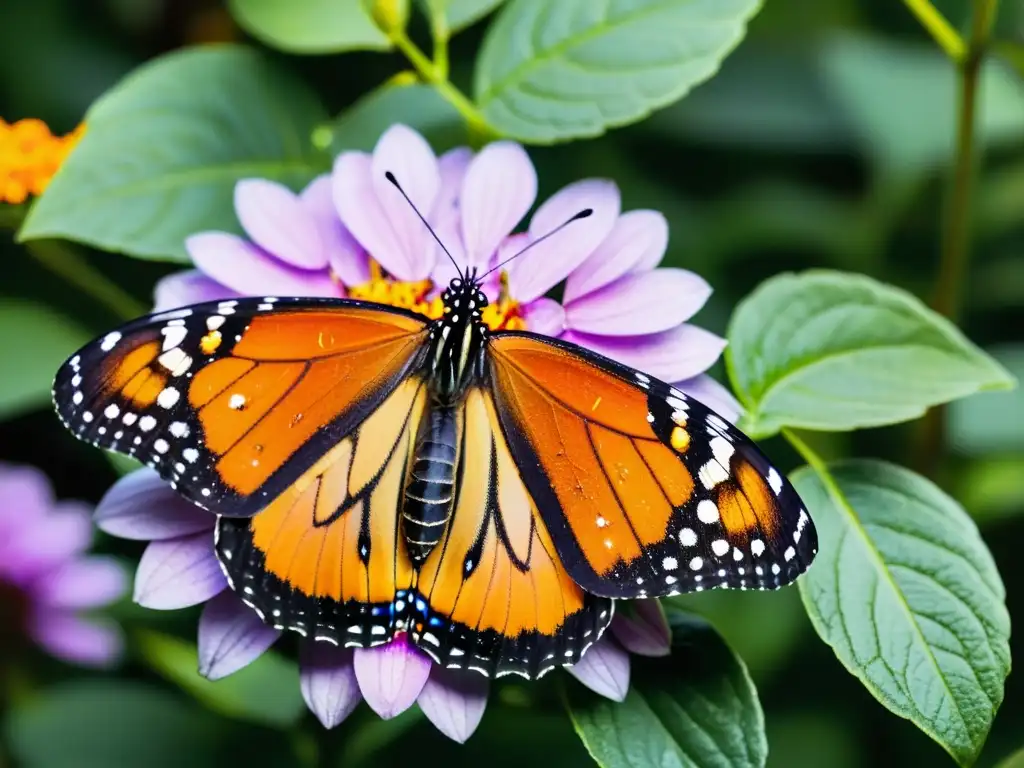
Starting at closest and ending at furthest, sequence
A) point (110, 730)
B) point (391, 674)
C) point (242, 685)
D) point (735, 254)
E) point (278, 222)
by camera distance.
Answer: point (391, 674)
point (278, 222)
point (242, 685)
point (110, 730)
point (735, 254)

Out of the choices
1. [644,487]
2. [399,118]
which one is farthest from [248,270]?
[644,487]

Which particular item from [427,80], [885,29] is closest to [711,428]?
[427,80]

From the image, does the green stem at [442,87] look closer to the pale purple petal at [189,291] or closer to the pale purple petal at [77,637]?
the pale purple petal at [189,291]

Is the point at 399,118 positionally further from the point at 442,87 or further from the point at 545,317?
the point at 545,317

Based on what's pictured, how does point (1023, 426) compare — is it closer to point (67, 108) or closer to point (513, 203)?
point (513, 203)

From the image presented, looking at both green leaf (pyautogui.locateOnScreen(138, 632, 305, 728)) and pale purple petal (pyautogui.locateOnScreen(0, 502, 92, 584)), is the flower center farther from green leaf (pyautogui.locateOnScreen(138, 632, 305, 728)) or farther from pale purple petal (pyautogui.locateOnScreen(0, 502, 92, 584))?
pale purple petal (pyautogui.locateOnScreen(0, 502, 92, 584))

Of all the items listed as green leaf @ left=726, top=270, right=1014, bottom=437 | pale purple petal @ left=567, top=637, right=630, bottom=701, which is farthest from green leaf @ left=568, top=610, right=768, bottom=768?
green leaf @ left=726, top=270, right=1014, bottom=437
